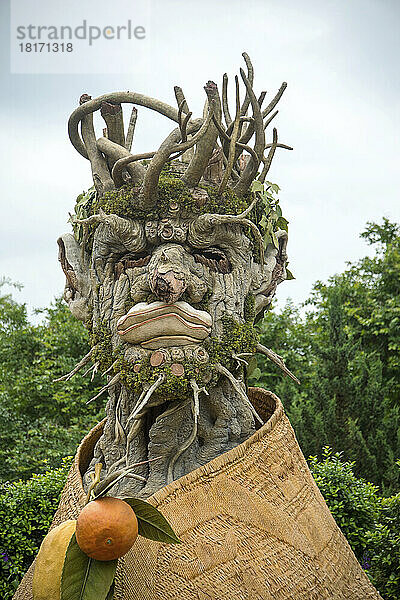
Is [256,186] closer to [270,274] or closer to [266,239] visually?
[266,239]

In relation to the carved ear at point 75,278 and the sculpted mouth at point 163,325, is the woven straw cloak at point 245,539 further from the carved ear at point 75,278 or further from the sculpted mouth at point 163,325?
the carved ear at point 75,278

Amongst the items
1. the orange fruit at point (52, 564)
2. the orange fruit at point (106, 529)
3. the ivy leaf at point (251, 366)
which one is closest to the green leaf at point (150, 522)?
the orange fruit at point (106, 529)

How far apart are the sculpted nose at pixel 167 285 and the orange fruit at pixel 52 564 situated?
2.64 ft

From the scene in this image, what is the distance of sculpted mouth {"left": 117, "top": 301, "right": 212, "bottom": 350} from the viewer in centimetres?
228

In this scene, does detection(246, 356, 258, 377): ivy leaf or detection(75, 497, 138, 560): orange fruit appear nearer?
detection(75, 497, 138, 560): orange fruit

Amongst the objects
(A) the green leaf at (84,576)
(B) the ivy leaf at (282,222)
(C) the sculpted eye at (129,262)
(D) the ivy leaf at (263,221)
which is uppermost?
(B) the ivy leaf at (282,222)

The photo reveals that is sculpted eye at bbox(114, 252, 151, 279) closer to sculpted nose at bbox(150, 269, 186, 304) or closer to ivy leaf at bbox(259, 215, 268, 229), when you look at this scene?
sculpted nose at bbox(150, 269, 186, 304)

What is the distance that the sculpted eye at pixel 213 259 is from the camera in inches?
97.4

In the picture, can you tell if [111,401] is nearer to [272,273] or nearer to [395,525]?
[272,273]

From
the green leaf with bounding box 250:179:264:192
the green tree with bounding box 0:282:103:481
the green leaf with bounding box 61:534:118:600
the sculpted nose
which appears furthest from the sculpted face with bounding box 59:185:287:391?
the green tree with bounding box 0:282:103:481

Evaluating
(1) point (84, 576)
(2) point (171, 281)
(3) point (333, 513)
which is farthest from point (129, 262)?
(3) point (333, 513)

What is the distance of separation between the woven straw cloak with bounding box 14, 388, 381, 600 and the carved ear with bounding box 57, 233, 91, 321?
2.12 ft

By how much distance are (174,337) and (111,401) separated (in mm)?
516

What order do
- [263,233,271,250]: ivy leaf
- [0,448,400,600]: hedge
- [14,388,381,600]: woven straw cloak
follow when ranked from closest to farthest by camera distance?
[14,388,381,600]: woven straw cloak
[263,233,271,250]: ivy leaf
[0,448,400,600]: hedge
